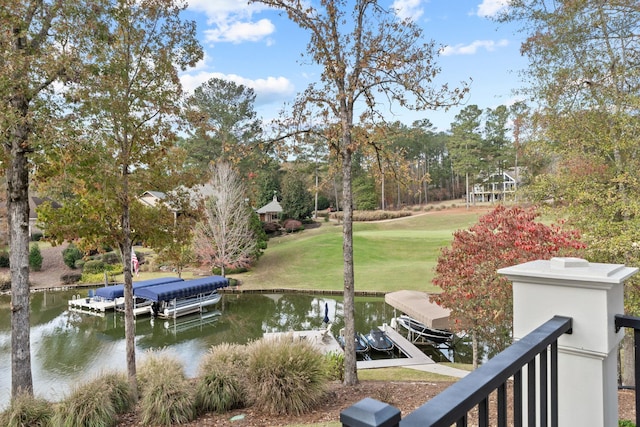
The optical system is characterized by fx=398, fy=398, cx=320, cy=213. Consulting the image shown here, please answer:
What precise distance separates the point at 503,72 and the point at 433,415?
10.0m

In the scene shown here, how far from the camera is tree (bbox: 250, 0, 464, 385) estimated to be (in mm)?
6855

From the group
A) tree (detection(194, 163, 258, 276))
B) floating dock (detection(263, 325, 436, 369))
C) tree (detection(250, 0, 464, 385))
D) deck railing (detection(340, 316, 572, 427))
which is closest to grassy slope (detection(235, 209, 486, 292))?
tree (detection(194, 163, 258, 276))

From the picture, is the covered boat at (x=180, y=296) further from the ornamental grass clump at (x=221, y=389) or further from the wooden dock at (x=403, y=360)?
the ornamental grass clump at (x=221, y=389)

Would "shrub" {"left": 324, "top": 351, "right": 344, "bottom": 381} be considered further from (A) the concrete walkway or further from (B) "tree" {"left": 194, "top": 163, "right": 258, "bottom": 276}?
(B) "tree" {"left": 194, "top": 163, "right": 258, "bottom": 276}

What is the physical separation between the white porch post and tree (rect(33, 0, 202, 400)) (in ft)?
20.7

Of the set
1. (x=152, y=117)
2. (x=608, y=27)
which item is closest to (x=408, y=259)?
(x=608, y=27)

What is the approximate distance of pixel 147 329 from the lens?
14.6 metres

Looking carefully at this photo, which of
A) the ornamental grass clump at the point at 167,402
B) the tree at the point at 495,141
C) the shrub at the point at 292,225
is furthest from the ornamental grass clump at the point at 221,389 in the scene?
the tree at the point at 495,141

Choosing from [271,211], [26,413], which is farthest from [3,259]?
[26,413]

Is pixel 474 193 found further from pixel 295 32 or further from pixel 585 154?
pixel 295 32

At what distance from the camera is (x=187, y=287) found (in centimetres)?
1642

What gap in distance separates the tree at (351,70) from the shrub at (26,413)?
181 inches

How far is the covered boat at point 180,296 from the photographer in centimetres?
1569

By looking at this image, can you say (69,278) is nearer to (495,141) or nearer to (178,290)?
(178,290)
